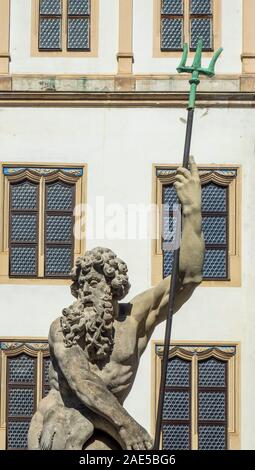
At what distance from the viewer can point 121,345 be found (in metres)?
14.2

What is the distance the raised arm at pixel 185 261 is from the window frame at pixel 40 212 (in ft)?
65.7

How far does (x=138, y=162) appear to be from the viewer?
115 feet

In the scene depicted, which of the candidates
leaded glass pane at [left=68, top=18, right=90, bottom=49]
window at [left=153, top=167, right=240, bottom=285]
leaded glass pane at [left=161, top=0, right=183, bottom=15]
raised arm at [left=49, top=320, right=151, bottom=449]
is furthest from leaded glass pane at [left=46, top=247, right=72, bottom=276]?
raised arm at [left=49, top=320, right=151, bottom=449]

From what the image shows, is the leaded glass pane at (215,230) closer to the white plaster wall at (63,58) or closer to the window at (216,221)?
the window at (216,221)

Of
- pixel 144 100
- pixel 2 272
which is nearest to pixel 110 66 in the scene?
pixel 144 100

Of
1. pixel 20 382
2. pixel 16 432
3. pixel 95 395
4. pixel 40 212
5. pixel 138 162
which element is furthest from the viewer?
pixel 138 162

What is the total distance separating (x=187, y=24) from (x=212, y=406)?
5.96 m

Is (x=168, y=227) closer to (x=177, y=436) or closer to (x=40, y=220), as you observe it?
(x=40, y=220)

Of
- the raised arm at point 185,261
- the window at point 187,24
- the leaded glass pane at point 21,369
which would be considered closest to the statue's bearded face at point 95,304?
the raised arm at point 185,261

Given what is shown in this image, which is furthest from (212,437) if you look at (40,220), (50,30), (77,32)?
(50,30)

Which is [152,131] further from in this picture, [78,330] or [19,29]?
[78,330]

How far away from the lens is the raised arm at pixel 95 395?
13844 millimetres

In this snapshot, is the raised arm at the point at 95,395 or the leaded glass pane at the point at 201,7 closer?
the raised arm at the point at 95,395

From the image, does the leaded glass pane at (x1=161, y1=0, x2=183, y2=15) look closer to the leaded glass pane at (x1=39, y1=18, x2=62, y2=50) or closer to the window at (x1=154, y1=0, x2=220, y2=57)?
the window at (x1=154, y1=0, x2=220, y2=57)
